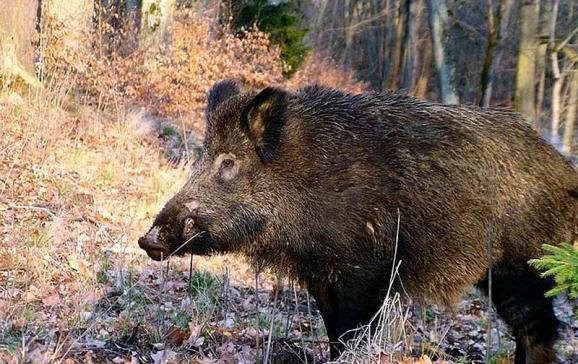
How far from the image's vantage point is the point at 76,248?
7430mm

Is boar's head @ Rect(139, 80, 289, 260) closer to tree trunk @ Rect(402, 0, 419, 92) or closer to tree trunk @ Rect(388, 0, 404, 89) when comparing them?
tree trunk @ Rect(402, 0, 419, 92)

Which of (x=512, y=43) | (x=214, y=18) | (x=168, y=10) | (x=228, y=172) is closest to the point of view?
(x=228, y=172)

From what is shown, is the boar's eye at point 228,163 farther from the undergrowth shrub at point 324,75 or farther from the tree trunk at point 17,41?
the undergrowth shrub at point 324,75

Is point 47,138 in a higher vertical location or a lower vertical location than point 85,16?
lower

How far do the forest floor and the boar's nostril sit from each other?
35 cm

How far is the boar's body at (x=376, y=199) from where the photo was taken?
514 cm

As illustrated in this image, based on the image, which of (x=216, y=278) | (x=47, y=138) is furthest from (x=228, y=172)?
(x=47, y=138)

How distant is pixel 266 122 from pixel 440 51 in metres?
12.8

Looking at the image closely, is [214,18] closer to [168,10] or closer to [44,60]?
[168,10]

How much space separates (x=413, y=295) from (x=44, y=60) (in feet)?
27.7

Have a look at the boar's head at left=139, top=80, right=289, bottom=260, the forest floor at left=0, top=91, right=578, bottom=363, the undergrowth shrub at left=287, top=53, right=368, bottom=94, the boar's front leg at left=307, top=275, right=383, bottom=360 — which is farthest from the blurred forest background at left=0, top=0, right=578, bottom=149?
the boar's front leg at left=307, top=275, right=383, bottom=360

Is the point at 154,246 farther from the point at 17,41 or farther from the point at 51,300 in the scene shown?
the point at 17,41

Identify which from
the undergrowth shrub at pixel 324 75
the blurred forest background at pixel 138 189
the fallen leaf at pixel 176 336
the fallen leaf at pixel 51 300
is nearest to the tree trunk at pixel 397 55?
the undergrowth shrub at pixel 324 75

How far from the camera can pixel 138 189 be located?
1044cm
